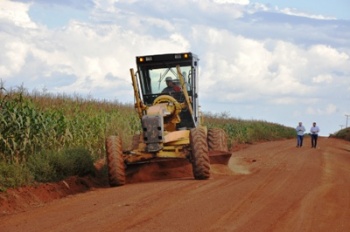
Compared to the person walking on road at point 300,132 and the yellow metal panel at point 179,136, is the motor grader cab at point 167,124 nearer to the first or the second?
the yellow metal panel at point 179,136

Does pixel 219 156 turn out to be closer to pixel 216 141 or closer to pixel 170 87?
pixel 216 141

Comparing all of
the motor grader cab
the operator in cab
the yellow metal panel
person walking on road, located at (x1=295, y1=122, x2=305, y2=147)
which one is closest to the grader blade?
the motor grader cab

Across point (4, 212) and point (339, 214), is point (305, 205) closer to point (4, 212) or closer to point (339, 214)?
point (339, 214)

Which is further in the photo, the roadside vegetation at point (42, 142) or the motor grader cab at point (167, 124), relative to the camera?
the motor grader cab at point (167, 124)

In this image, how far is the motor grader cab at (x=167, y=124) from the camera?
1650 cm

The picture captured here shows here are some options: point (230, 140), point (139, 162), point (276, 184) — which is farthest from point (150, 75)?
point (230, 140)

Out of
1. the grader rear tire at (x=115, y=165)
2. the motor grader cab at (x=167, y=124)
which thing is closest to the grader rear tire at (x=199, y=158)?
the motor grader cab at (x=167, y=124)

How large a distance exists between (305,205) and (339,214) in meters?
0.95

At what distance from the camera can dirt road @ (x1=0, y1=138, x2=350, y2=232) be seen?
9656mm

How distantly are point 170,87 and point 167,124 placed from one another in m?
1.12

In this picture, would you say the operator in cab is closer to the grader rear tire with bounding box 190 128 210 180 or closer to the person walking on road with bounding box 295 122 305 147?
the grader rear tire with bounding box 190 128 210 180

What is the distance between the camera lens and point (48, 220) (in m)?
10.3

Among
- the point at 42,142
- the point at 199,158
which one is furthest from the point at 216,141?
the point at 42,142

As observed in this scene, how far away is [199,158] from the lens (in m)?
16.5
